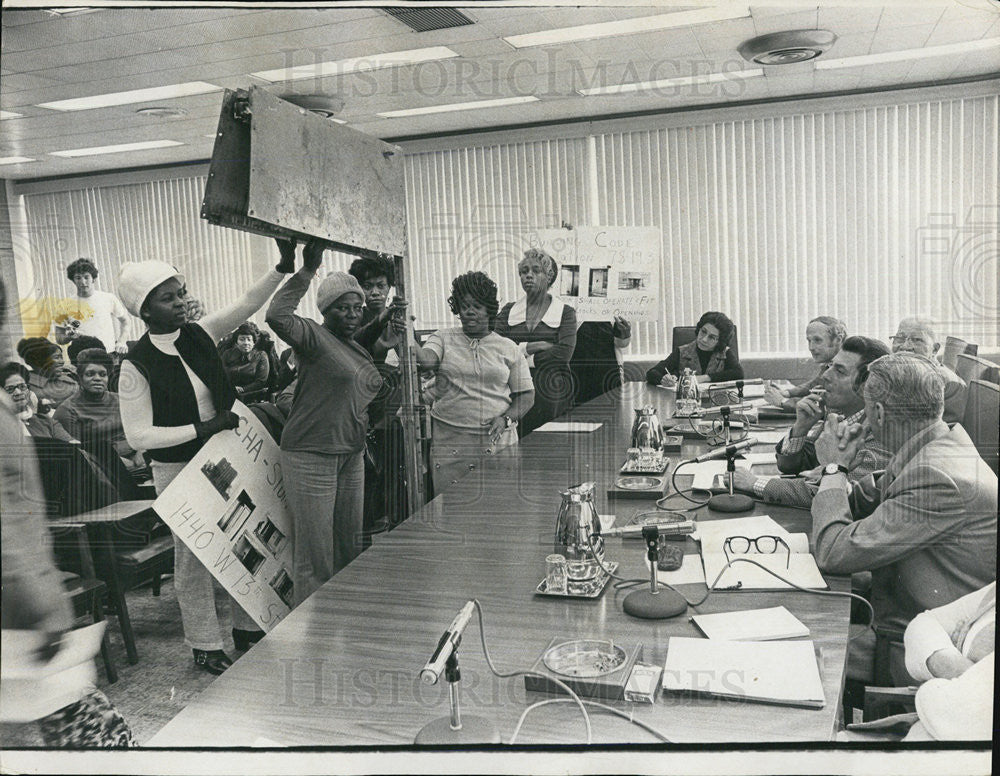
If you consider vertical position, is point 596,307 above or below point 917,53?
below

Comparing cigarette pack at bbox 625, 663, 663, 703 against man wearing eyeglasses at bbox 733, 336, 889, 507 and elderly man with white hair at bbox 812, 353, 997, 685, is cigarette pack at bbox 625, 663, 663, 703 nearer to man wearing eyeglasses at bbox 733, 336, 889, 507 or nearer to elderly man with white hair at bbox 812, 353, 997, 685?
elderly man with white hair at bbox 812, 353, 997, 685

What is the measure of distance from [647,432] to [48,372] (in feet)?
8.39

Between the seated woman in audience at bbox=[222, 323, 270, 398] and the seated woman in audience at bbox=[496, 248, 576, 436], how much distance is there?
1.20 meters

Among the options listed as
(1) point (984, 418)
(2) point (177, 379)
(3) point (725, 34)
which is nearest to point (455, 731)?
(2) point (177, 379)

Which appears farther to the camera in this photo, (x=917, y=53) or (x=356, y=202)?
(x=917, y=53)

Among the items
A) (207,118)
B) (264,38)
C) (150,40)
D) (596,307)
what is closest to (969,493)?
(596,307)

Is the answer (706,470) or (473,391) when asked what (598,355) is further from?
(706,470)

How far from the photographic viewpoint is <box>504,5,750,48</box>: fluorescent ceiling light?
3.60m

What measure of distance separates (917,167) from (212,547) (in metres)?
5.75

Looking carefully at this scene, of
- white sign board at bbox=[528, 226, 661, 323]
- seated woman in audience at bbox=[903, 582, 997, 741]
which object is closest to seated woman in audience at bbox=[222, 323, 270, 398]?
white sign board at bbox=[528, 226, 661, 323]

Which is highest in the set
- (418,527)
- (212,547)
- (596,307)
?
(596,307)

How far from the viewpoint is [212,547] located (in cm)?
246

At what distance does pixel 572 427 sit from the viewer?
10.8 feet

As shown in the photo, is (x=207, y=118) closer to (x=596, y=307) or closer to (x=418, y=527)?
(x=596, y=307)
